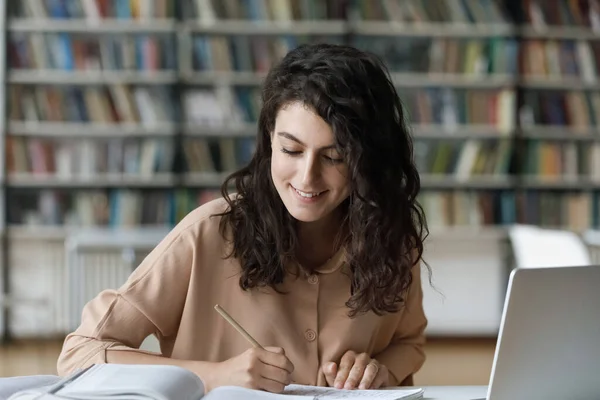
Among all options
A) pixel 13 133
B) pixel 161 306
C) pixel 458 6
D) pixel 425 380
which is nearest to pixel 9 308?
pixel 13 133

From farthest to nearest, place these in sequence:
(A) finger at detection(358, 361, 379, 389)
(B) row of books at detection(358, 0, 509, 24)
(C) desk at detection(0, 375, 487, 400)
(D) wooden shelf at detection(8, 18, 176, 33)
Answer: (B) row of books at detection(358, 0, 509, 24), (D) wooden shelf at detection(8, 18, 176, 33), (A) finger at detection(358, 361, 379, 389), (C) desk at detection(0, 375, 487, 400)

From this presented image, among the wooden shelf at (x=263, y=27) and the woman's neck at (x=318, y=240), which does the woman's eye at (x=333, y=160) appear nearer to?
the woman's neck at (x=318, y=240)

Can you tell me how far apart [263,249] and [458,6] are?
13.4 ft

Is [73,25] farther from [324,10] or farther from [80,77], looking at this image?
[324,10]

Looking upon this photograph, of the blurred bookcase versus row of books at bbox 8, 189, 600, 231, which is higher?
the blurred bookcase

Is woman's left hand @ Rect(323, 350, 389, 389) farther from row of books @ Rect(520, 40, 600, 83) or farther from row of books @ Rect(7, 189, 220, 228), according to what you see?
row of books @ Rect(520, 40, 600, 83)

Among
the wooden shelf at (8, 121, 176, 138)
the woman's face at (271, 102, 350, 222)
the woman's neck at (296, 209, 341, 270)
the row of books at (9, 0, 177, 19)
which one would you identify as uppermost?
the row of books at (9, 0, 177, 19)

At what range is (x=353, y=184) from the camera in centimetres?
157

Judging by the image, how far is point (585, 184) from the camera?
216 inches

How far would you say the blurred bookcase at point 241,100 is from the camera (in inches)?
205

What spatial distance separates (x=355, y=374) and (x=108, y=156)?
12.9ft

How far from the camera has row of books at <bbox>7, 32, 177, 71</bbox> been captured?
518 cm

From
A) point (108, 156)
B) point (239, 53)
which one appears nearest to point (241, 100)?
point (239, 53)

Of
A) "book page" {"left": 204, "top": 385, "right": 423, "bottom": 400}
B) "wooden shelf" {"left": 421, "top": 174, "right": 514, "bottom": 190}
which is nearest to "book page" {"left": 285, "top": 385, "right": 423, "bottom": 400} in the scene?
"book page" {"left": 204, "top": 385, "right": 423, "bottom": 400}
